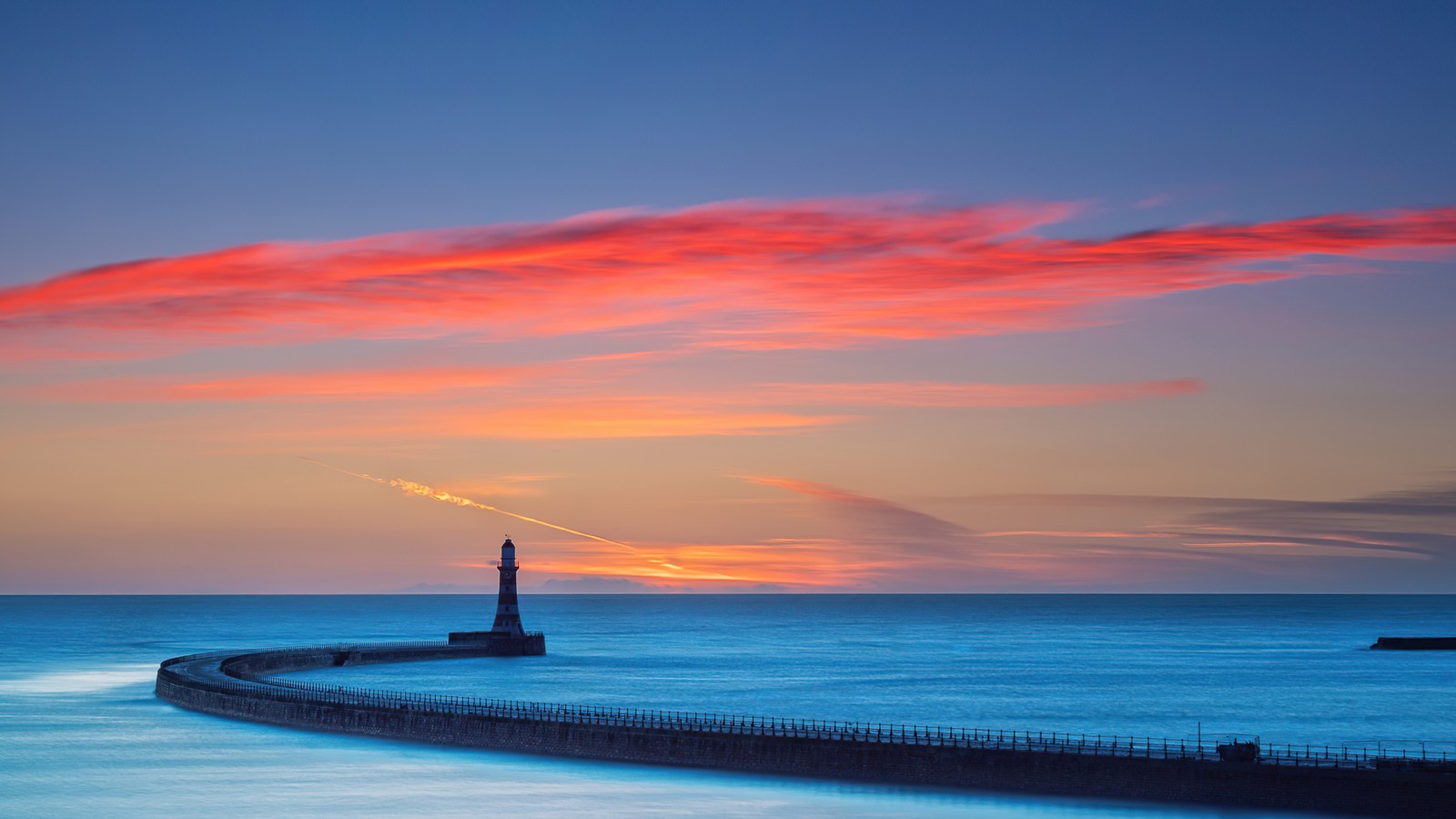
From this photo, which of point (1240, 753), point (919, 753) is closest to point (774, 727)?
point (919, 753)

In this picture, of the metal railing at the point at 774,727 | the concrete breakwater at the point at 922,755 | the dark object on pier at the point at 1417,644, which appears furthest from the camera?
the dark object on pier at the point at 1417,644

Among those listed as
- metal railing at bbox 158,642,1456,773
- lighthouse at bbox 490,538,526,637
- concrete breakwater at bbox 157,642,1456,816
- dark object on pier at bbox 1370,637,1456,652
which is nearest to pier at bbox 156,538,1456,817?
concrete breakwater at bbox 157,642,1456,816

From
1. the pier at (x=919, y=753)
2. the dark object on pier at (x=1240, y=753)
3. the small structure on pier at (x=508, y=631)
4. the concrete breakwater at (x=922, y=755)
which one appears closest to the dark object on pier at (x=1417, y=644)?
the small structure on pier at (x=508, y=631)

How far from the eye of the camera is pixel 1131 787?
46.9 metres

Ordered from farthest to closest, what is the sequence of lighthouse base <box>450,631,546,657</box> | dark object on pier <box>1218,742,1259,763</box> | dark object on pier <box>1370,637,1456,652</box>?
dark object on pier <box>1370,637,1456,652</box>
lighthouse base <box>450,631,546,657</box>
dark object on pier <box>1218,742,1259,763</box>

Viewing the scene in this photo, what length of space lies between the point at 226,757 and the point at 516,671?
5942 centimetres

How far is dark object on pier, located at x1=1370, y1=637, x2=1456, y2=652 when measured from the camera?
180500 millimetres

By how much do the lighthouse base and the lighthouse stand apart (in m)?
0.43

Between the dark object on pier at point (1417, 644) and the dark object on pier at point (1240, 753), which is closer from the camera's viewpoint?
the dark object on pier at point (1240, 753)

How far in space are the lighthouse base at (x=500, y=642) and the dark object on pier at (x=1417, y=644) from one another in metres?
105

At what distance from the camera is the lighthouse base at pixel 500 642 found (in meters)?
135

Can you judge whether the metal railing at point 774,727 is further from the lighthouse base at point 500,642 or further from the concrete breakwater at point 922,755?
the lighthouse base at point 500,642

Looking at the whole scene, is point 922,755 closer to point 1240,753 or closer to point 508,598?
point 1240,753

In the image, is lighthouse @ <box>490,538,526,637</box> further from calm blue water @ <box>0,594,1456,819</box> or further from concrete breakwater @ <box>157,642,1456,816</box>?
concrete breakwater @ <box>157,642,1456,816</box>
